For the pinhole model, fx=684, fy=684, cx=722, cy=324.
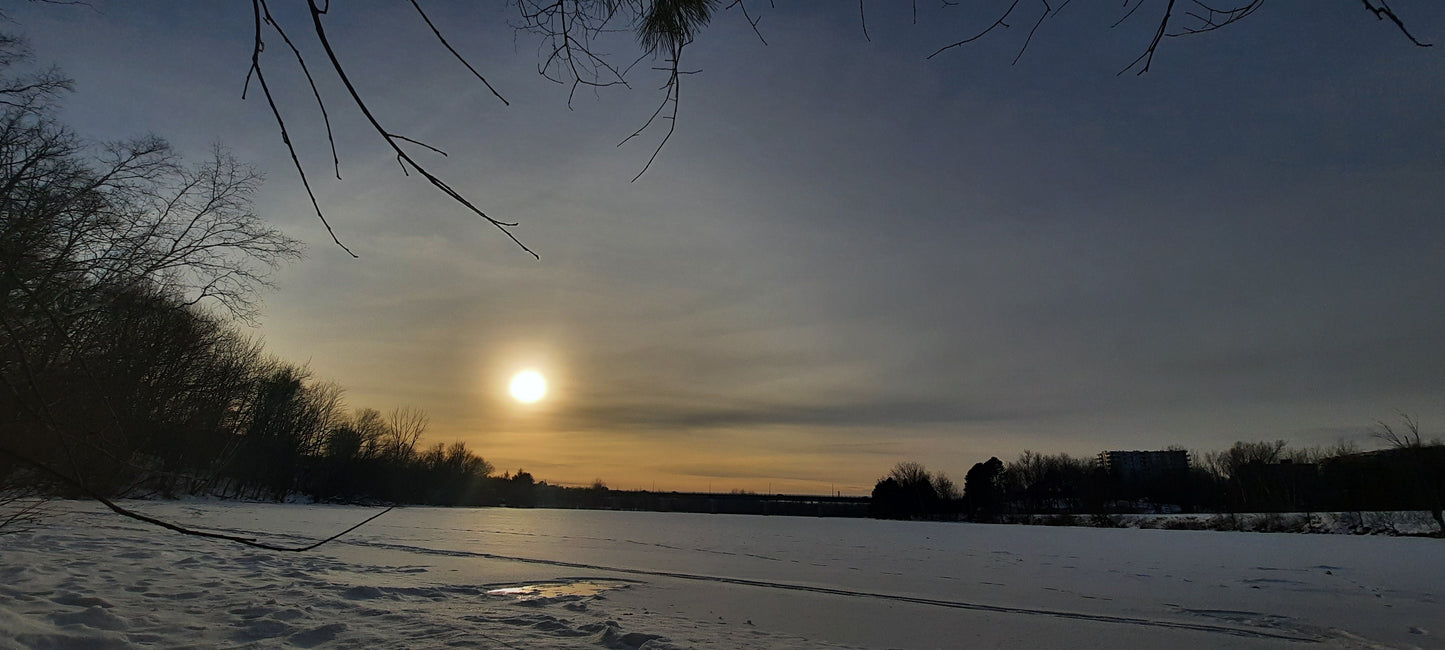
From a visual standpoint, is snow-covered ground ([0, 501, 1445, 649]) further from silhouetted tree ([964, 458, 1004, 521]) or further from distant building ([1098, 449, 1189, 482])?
distant building ([1098, 449, 1189, 482])

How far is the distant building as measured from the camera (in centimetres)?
8269

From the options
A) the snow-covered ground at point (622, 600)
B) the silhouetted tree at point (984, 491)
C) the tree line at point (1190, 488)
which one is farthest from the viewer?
the silhouetted tree at point (984, 491)

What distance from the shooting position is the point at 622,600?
783cm

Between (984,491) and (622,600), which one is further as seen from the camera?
(984,491)

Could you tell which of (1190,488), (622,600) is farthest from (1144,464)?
(622,600)

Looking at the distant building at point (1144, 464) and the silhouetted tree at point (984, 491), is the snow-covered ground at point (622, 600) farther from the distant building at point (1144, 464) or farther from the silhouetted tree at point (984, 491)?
the distant building at point (1144, 464)

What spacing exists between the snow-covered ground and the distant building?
78.3 metres

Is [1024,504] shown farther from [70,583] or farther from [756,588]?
[70,583]

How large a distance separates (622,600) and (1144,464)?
113002 millimetres

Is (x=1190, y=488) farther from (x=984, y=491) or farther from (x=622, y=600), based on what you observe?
(x=622, y=600)

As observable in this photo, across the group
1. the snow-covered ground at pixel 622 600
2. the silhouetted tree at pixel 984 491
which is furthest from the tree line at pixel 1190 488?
the snow-covered ground at pixel 622 600

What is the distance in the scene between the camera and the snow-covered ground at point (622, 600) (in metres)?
4.87

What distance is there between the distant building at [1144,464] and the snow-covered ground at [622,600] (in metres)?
78.3

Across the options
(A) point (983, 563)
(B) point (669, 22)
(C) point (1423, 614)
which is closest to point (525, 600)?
(B) point (669, 22)
